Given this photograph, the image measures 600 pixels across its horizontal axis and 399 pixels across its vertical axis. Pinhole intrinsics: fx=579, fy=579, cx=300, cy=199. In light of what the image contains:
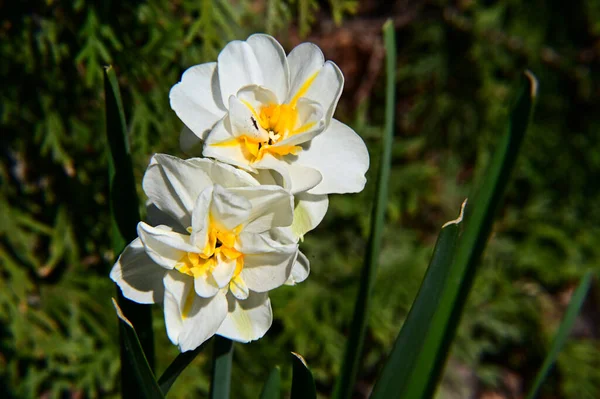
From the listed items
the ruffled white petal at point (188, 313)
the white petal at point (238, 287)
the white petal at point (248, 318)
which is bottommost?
the white petal at point (248, 318)

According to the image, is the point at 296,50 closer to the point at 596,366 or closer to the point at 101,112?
the point at 101,112

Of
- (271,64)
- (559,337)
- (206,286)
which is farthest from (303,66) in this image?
(559,337)

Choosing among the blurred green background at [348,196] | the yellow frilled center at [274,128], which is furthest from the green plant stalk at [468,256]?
the blurred green background at [348,196]

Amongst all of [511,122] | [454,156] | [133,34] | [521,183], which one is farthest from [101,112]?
[521,183]

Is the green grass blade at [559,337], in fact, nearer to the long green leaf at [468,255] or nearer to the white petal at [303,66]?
the long green leaf at [468,255]

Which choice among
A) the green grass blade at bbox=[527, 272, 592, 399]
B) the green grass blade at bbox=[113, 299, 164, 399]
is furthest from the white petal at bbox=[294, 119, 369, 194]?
the green grass blade at bbox=[527, 272, 592, 399]

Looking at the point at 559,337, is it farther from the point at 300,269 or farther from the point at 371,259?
the point at 300,269
